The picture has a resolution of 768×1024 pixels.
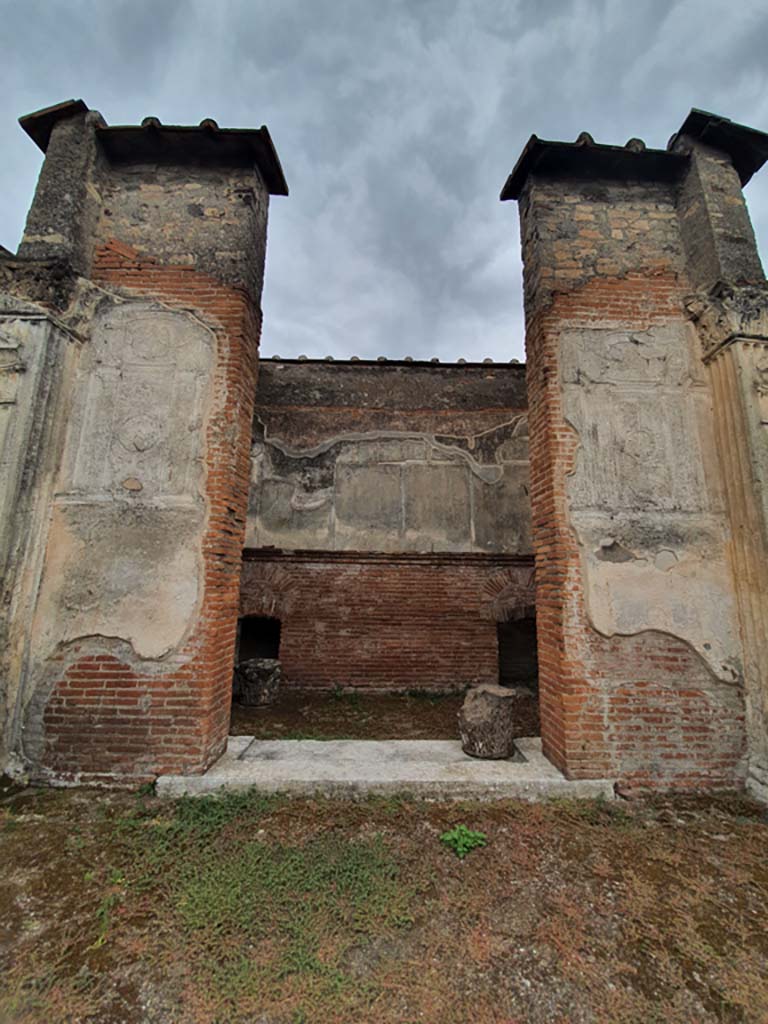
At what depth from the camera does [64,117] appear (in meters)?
4.48

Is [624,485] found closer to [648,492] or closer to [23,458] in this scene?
[648,492]

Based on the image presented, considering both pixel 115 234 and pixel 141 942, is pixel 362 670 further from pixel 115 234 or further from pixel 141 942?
pixel 115 234

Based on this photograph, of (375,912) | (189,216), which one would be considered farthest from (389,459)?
(375,912)

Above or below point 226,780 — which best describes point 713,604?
above

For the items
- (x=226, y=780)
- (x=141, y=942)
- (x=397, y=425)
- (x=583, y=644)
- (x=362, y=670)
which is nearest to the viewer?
(x=141, y=942)

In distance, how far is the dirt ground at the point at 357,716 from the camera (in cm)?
541

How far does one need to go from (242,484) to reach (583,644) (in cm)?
336

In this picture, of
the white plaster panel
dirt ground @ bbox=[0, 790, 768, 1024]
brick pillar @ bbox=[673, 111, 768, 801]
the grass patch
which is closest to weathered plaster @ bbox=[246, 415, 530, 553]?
the white plaster panel

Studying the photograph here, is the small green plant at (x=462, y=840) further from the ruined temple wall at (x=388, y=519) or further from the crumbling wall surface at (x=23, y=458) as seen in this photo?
the ruined temple wall at (x=388, y=519)

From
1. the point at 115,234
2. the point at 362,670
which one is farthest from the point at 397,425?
the point at 115,234

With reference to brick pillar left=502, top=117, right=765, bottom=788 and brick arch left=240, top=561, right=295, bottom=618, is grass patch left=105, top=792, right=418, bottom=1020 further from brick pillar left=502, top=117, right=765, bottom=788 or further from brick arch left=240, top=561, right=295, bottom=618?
brick arch left=240, top=561, right=295, bottom=618

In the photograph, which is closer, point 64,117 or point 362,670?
point 64,117

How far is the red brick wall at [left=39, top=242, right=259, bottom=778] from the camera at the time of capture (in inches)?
143

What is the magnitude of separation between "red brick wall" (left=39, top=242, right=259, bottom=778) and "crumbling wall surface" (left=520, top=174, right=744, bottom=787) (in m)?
2.88
